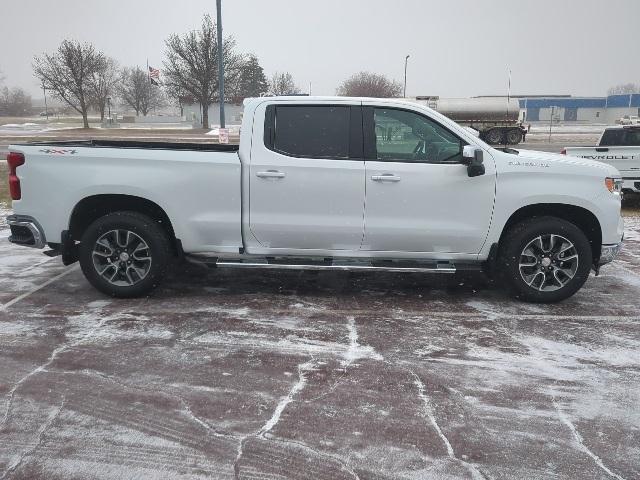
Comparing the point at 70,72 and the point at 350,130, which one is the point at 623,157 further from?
the point at 70,72

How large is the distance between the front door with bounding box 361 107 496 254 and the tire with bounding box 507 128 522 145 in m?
32.7

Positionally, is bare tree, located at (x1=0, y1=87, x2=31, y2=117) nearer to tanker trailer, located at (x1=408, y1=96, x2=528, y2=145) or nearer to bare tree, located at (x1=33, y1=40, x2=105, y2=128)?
bare tree, located at (x1=33, y1=40, x2=105, y2=128)

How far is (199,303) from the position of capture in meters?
5.63

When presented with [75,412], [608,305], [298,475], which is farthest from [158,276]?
[608,305]

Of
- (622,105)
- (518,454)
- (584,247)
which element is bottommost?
(518,454)

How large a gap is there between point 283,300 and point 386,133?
1960 mm

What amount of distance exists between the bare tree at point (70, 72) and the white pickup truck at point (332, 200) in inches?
1878

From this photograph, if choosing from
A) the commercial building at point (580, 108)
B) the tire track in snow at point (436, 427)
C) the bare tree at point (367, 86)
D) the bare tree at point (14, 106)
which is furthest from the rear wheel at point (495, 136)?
the bare tree at point (14, 106)

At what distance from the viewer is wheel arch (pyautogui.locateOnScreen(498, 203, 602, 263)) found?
550 centimetres

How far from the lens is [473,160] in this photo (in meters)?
5.18

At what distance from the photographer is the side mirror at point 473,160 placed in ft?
16.8

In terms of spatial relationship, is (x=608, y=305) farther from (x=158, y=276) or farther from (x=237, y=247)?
(x=158, y=276)

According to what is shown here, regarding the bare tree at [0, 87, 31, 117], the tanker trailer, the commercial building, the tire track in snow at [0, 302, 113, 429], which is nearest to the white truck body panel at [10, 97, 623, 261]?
the tire track in snow at [0, 302, 113, 429]

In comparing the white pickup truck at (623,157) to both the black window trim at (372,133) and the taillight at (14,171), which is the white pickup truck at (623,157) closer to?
the black window trim at (372,133)
